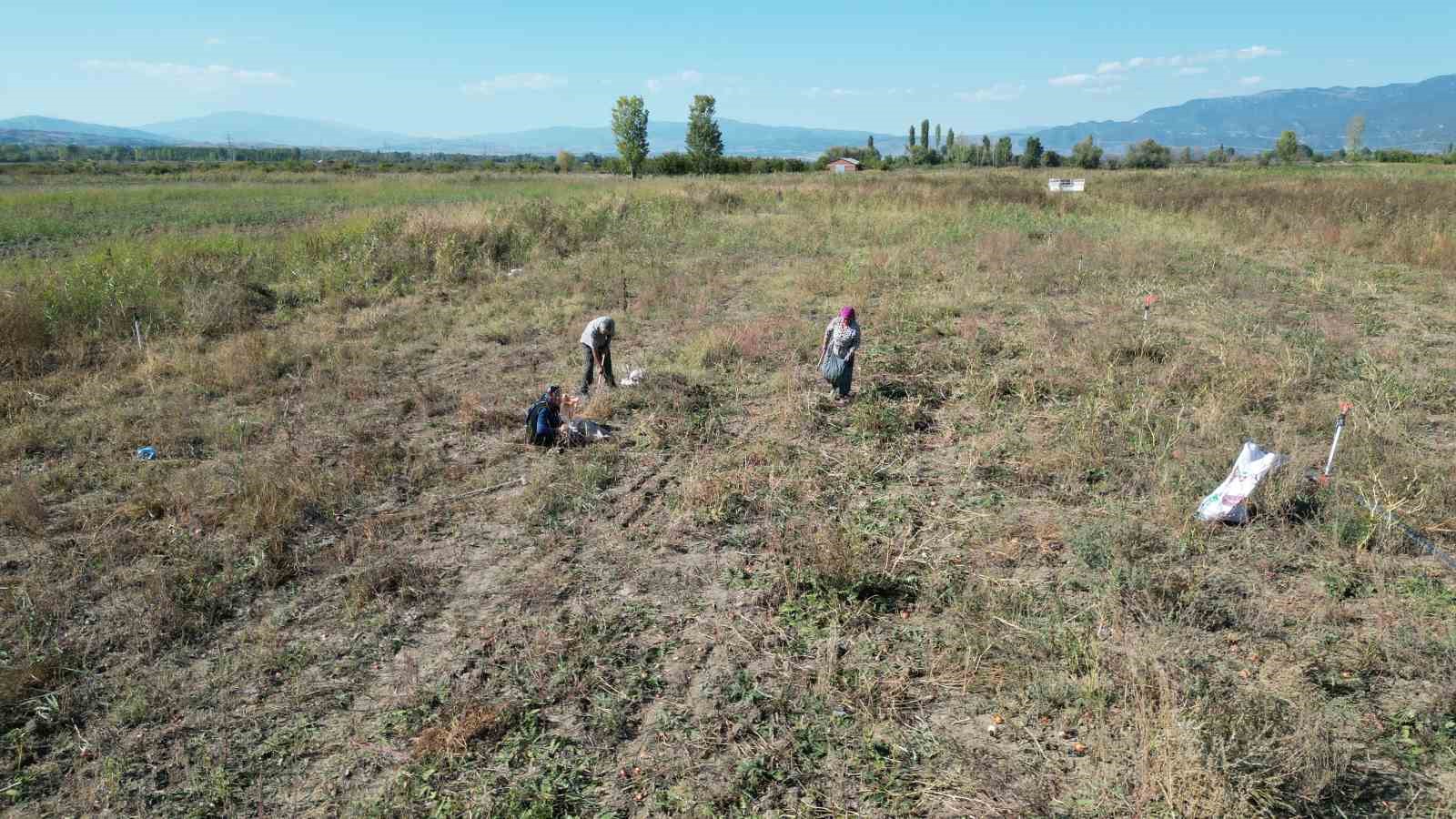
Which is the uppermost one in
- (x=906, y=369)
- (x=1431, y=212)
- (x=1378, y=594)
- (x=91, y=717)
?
(x=1431, y=212)

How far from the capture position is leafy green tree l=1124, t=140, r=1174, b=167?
65.1 metres

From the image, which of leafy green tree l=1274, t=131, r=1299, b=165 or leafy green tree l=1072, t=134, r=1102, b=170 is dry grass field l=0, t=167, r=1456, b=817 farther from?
leafy green tree l=1274, t=131, r=1299, b=165

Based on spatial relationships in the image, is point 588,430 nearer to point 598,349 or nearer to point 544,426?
point 544,426

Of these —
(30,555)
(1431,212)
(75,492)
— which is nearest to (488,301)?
(75,492)

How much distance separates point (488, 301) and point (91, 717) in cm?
1020

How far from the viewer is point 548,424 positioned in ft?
23.9

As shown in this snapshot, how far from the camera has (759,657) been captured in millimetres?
4328

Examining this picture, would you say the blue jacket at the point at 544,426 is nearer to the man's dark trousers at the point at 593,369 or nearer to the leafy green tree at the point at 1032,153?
the man's dark trousers at the point at 593,369

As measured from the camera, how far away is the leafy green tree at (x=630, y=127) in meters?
63.3

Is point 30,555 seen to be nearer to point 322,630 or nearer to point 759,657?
point 322,630

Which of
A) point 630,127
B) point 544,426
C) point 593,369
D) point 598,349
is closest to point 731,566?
point 544,426

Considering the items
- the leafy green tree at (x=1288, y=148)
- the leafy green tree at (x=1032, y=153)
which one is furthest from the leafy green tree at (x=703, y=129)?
the leafy green tree at (x=1288, y=148)

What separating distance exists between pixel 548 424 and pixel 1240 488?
18.6 feet

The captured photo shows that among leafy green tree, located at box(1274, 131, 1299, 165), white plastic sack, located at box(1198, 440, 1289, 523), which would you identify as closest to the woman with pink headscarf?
white plastic sack, located at box(1198, 440, 1289, 523)
